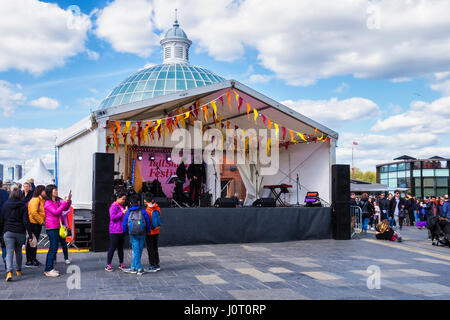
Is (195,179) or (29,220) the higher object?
(195,179)

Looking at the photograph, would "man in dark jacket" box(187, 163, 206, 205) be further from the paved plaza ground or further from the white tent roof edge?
the paved plaza ground

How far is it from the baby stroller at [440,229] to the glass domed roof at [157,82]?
2233 centimetres

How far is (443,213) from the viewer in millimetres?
12375

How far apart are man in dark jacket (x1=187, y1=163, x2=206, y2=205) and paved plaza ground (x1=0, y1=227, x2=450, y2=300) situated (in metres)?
5.95

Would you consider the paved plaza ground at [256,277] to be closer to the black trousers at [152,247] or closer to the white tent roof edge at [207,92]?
the black trousers at [152,247]

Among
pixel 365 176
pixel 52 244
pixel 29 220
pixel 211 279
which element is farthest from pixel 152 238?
pixel 365 176

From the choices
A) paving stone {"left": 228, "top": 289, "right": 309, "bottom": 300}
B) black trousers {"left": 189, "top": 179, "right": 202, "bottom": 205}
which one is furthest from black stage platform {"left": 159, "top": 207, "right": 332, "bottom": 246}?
paving stone {"left": 228, "top": 289, "right": 309, "bottom": 300}

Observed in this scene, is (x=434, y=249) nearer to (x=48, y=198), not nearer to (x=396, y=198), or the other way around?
(x=396, y=198)

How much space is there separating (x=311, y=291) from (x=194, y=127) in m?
11.2

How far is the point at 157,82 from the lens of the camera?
32.8 m

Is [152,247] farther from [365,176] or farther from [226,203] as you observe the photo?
[365,176]

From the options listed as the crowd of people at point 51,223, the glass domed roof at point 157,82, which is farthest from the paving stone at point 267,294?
the glass domed roof at point 157,82

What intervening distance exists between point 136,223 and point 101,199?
3.44 meters

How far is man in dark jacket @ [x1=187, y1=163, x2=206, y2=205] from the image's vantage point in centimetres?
1694
